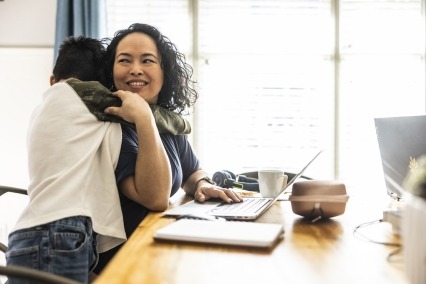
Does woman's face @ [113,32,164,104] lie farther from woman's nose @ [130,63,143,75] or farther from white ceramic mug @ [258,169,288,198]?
white ceramic mug @ [258,169,288,198]

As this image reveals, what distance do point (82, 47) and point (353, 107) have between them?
2241 millimetres

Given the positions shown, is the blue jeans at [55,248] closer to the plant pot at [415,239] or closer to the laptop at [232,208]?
the laptop at [232,208]

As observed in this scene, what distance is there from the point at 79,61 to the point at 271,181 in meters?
0.82

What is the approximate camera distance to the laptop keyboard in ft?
3.83

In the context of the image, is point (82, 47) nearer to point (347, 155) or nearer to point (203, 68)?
point (203, 68)

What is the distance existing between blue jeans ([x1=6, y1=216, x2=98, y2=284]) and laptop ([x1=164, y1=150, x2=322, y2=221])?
0.23m

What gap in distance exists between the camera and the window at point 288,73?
10.6 ft

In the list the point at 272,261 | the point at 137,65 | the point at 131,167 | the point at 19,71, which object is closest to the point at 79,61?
the point at 137,65

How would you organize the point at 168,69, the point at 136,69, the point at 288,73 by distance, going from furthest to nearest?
the point at 288,73 → the point at 168,69 → the point at 136,69

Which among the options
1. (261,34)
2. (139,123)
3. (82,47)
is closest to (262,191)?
(139,123)

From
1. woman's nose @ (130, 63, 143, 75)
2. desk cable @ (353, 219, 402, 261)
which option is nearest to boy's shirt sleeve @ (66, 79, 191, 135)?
woman's nose @ (130, 63, 143, 75)

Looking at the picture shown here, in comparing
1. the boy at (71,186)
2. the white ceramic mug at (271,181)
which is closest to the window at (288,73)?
the white ceramic mug at (271,181)

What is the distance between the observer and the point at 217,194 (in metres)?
1.41

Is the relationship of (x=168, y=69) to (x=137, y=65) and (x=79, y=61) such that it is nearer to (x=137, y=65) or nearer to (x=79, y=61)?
(x=137, y=65)
